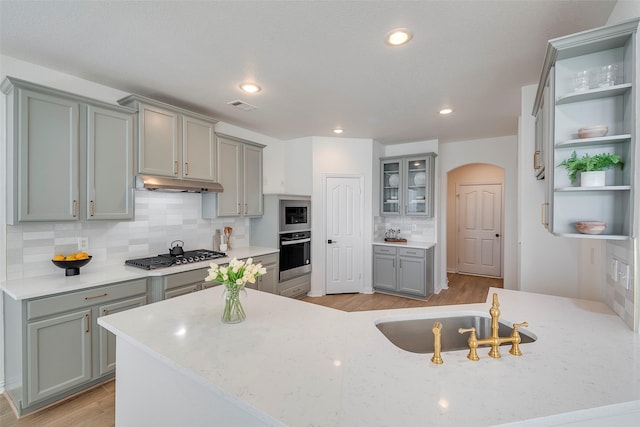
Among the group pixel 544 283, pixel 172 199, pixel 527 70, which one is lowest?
pixel 544 283

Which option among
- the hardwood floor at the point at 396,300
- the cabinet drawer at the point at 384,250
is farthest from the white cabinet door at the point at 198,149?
the cabinet drawer at the point at 384,250

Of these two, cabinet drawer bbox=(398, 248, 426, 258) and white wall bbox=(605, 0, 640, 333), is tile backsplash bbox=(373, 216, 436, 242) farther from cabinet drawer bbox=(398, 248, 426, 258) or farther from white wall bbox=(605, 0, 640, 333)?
white wall bbox=(605, 0, 640, 333)

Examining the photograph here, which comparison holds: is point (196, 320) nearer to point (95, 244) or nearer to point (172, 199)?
point (95, 244)

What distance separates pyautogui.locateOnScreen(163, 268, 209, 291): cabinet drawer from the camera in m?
2.70

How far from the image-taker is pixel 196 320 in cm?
153

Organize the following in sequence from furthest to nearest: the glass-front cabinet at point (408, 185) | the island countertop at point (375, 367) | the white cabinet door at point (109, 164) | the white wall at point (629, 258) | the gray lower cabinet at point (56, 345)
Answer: the glass-front cabinet at point (408, 185)
the white cabinet door at point (109, 164)
the gray lower cabinet at point (56, 345)
the white wall at point (629, 258)
the island countertop at point (375, 367)

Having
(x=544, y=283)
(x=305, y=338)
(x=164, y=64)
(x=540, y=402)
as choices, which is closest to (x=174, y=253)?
(x=164, y=64)

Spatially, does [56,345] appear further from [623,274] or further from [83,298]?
[623,274]

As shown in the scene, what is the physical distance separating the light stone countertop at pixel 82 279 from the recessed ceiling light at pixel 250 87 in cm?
178

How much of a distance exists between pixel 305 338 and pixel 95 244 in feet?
8.01

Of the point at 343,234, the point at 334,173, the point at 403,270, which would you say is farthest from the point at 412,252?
the point at 334,173

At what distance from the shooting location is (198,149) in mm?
3268

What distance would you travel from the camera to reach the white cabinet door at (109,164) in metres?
2.45

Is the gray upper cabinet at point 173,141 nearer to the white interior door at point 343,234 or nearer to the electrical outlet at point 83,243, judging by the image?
the electrical outlet at point 83,243
